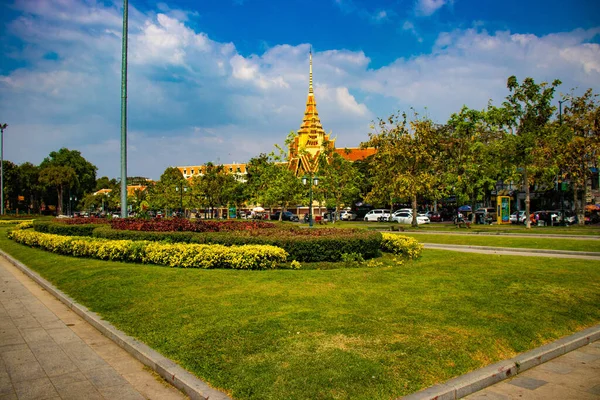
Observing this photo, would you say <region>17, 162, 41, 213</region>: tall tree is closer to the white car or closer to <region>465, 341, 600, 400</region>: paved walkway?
the white car

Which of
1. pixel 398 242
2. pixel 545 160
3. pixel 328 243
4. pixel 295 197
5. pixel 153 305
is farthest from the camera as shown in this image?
pixel 295 197

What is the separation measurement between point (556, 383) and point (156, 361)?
5.14 meters

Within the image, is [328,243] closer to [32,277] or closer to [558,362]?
[558,362]

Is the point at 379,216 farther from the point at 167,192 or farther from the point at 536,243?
the point at 536,243

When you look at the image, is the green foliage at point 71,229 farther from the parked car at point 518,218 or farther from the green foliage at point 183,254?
the parked car at point 518,218

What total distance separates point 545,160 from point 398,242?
2826 centimetres

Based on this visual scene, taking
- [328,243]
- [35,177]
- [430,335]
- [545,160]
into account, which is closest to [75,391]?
[430,335]

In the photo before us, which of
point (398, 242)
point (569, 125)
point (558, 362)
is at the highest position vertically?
point (569, 125)

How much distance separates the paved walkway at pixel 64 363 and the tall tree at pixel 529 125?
34.5 meters

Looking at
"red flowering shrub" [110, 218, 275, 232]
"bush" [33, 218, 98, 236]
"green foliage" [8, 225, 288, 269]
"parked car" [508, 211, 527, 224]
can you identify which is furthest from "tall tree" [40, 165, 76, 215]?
"green foliage" [8, 225, 288, 269]

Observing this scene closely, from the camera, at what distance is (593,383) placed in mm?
5785

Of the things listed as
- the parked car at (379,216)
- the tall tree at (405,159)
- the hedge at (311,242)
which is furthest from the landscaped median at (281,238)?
the parked car at (379,216)

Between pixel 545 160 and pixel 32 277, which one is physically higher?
pixel 545 160

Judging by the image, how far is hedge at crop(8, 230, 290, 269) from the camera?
504 inches
